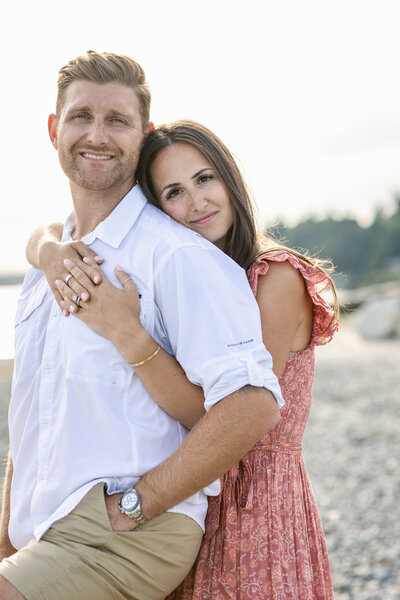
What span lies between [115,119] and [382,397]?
453 inches

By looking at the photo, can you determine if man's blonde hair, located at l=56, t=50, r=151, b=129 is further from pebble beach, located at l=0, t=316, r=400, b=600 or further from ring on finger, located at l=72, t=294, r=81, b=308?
pebble beach, located at l=0, t=316, r=400, b=600

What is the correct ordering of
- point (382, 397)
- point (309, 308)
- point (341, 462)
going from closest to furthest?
point (309, 308) → point (341, 462) → point (382, 397)

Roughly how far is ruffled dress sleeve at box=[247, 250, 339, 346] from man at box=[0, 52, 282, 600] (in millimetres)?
192

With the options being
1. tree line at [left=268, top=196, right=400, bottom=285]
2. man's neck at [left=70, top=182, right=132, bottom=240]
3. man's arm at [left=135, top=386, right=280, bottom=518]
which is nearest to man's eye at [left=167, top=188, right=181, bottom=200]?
man's neck at [left=70, top=182, right=132, bottom=240]

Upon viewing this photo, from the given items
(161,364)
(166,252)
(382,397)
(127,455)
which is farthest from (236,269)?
(382,397)

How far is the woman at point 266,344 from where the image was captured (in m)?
2.30

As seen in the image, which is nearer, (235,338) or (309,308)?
(235,338)

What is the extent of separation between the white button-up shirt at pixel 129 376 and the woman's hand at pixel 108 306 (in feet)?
0.12

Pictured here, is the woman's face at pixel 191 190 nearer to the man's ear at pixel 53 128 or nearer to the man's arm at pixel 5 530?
the man's ear at pixel 53 128

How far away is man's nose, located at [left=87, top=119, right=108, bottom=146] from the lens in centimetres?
250

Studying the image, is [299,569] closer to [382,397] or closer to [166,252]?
[166,252]

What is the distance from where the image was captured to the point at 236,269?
7.69 feet

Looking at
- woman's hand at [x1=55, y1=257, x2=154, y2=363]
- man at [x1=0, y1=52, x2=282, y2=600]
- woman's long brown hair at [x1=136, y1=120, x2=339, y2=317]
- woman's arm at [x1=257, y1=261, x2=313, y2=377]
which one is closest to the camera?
man at [x1=0, y1=52, x2=282, y2=600]

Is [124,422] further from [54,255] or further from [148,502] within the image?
[54,255]
